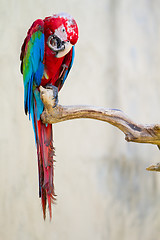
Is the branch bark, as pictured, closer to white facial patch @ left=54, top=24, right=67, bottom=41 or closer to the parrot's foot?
the parrot's foot

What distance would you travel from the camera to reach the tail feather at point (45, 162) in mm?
1339

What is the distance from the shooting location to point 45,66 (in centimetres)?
143

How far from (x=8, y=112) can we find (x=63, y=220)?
2.41 feet

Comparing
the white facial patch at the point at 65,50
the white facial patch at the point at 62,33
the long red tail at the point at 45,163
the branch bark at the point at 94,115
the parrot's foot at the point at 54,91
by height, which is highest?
the white facial patch at the point at 62,33

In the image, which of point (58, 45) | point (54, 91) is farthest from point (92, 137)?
point (58, 45)

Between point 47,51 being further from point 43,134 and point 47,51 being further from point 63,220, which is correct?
point 63,220

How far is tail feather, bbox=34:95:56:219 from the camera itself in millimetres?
1339

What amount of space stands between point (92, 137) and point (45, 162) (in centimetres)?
105

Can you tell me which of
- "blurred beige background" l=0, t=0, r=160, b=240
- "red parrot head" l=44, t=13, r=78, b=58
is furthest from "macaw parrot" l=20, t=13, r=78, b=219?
"blurred beige background" l=0, t=0, r=160, b=240

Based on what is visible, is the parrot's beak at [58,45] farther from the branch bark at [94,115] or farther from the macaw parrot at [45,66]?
the branch bark at [94,115]

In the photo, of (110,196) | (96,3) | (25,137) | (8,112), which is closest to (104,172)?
(110,196)

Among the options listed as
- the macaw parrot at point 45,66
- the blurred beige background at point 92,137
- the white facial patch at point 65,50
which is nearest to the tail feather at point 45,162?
the macaw parrot at point 45,66

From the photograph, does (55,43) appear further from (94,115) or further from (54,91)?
(94,115)

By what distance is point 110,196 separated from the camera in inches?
94.7
